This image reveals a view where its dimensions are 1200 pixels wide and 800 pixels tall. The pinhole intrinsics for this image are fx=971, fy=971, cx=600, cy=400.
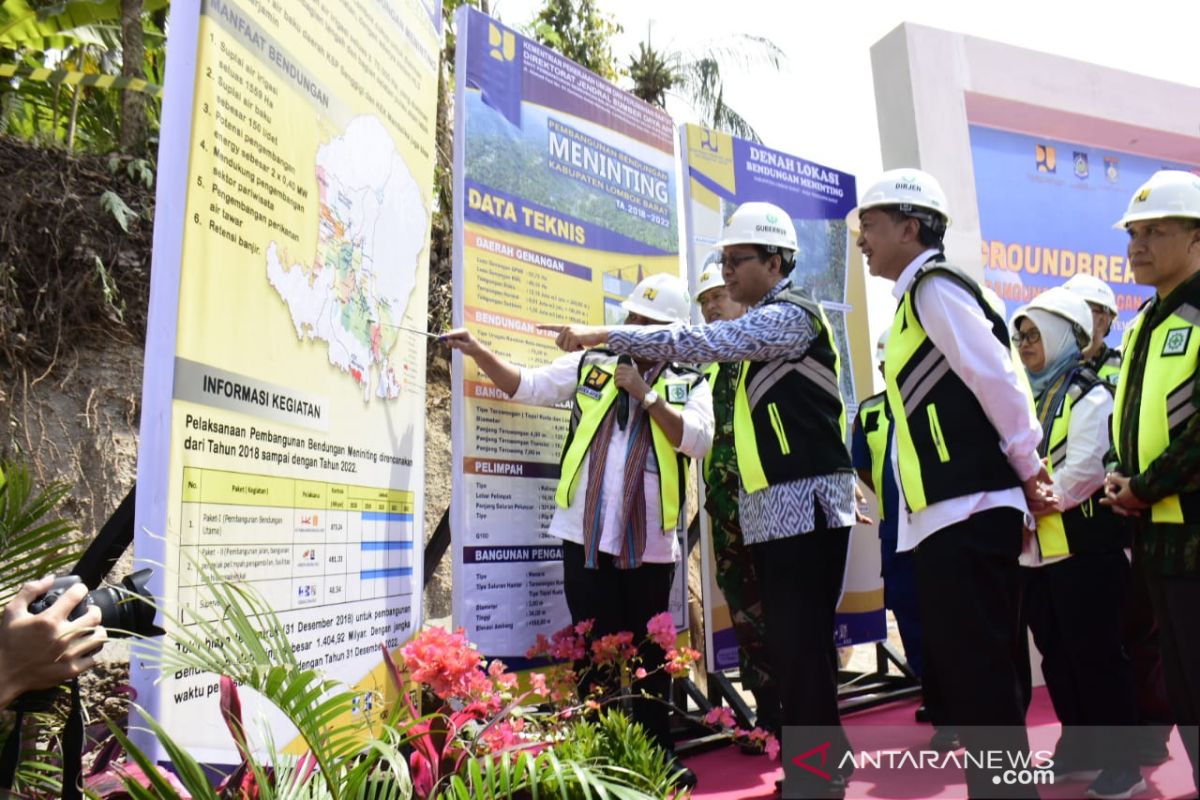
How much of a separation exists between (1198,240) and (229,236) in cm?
282

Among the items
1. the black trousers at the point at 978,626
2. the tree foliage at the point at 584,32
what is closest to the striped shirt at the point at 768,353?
the black trousers at the point at 978,626

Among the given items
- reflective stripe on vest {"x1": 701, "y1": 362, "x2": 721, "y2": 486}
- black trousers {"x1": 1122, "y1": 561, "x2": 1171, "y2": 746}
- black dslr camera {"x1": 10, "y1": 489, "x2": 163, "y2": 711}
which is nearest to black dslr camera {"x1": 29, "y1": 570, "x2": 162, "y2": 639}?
black dslr camera {"x1": 10, "y1": 489, "x2": 163, "y2": 711}

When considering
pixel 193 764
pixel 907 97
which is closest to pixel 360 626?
pixel 193 764

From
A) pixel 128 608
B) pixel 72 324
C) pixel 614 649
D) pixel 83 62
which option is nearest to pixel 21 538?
pixel 128 608

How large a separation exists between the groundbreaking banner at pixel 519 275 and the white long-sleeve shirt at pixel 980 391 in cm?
172

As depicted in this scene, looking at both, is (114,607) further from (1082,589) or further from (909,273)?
(1082,589)

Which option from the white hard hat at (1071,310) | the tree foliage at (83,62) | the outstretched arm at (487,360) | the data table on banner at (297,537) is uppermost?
the tree foliage at (83,62)

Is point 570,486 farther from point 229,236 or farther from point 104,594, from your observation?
point 104,594

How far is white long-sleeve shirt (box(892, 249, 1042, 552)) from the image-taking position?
8.71 feet

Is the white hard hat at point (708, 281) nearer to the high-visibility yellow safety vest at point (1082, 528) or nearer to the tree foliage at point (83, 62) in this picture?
the high-visibility yellow safety vest at point (1082, 528)

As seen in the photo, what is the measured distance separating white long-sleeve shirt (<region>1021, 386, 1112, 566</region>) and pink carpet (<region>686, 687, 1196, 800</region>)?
0.85m

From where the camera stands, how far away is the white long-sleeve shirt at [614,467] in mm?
3799

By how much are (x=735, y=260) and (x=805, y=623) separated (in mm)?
1390

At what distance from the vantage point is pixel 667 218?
511 centimetres
